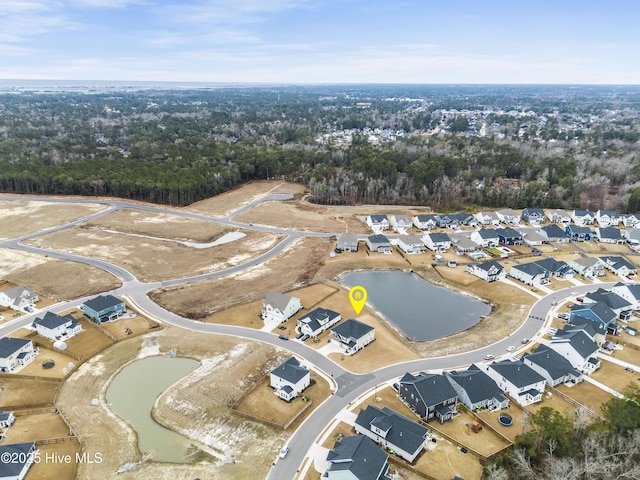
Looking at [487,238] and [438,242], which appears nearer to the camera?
[438,242]

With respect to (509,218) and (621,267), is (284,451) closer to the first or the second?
(621,267)

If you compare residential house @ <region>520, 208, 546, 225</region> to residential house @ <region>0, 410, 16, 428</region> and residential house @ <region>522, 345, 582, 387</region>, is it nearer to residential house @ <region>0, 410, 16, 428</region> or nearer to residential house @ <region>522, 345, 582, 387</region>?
residential house @ <region>522, 345, 582, 387</region>

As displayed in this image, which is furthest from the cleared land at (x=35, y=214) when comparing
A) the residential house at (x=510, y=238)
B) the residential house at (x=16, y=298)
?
the residential house at (x=510, y=238)

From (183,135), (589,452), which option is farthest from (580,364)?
(183,135)

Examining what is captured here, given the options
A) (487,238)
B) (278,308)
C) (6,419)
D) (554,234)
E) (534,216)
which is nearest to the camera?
(6,419)

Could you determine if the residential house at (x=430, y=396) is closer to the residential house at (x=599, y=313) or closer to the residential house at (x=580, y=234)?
the residential house at (x=599, y=313)

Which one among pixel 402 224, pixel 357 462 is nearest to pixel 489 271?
pixel 402 224
